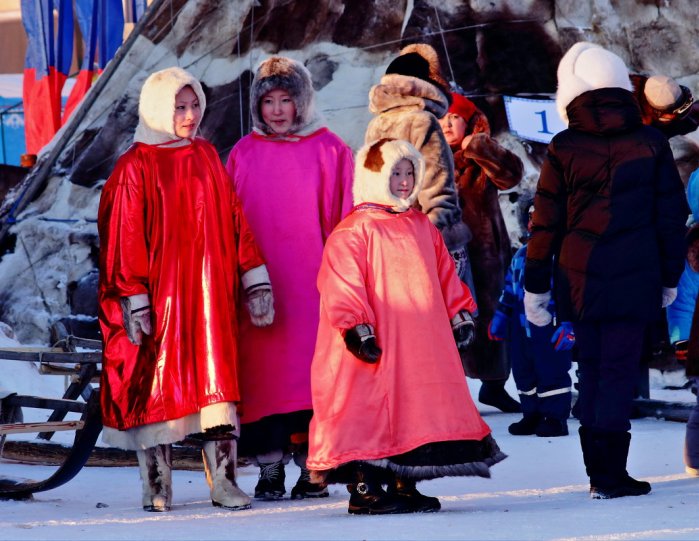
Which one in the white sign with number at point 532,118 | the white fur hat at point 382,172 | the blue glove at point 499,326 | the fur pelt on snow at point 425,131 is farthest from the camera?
the white sign with number at point 532,118

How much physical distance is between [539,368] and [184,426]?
2.48 metres

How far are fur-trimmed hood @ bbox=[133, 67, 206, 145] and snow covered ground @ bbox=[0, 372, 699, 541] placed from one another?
1213mm

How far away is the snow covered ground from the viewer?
3922 millimetres


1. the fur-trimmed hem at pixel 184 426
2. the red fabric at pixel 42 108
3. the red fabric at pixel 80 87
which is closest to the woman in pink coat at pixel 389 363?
the fur-trimmed hem at pixel 184 426

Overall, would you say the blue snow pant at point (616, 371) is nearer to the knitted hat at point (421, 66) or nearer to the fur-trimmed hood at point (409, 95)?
the fur-trimmed hood at point (409, 95)

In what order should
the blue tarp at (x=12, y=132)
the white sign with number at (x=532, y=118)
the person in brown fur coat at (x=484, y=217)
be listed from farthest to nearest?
1. the blue tarp at (x=12, y=132)
2. the white sign with number at (x=532, y=118)
3. the person in brown fur coat at (x=484, y=217)

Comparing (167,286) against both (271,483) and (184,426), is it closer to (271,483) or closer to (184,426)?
(184,426)

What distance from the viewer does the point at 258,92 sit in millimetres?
5188

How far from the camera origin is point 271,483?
5035 mm

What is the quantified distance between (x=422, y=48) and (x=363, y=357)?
2696mm

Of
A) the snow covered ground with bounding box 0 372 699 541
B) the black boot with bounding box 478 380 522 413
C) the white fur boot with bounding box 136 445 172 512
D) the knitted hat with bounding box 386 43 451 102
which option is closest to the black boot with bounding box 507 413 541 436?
the snow covered ground with bounding box 0 372 699 541

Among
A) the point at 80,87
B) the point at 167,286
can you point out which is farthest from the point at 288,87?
the point at 80,87

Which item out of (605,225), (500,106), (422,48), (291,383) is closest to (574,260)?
(605,225)

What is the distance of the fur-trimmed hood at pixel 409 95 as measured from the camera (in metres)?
6.49
